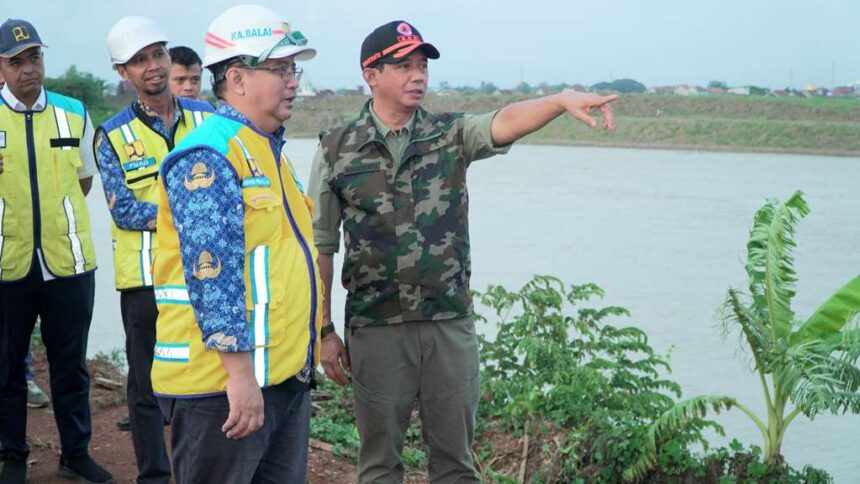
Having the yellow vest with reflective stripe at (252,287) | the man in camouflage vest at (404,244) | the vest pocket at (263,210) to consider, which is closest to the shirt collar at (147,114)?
the man in camouflage vest at (404,244)

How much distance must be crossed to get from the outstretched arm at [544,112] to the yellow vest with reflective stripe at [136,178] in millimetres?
1351

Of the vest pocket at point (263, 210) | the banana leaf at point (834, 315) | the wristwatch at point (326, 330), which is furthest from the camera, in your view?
the banana leaf at point (834, 315)

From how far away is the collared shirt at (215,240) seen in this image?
9.59ft

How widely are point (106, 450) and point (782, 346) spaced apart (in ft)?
11.5

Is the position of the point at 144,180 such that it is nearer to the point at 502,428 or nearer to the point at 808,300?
the point at 502,428

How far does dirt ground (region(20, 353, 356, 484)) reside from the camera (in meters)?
5.20

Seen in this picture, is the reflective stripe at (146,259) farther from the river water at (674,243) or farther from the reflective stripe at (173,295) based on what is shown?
the river water at (674,243)

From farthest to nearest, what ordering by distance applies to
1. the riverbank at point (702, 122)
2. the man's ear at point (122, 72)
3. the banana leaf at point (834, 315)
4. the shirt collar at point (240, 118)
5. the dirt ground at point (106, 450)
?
the riverbank at point (702, 122) < the banana leaf at point (834, 315) < the dirt ground at point (106, 450) < the man's ear at point (122, 72) < the shirt collar at point (240, 118)

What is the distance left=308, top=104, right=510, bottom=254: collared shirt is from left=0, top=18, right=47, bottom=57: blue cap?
5.05 feet

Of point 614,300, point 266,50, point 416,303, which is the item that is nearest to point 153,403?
point 416,303

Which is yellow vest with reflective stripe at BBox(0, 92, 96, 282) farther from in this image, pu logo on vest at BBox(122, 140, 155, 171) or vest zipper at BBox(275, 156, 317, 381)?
vest zipper at BBox(275, 156, 317, 381)

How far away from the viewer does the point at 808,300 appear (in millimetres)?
8383

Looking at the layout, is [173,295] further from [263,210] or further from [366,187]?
[366,187]

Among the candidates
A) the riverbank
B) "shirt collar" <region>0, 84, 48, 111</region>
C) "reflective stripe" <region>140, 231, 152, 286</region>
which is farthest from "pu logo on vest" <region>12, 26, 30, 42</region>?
the riverbank
